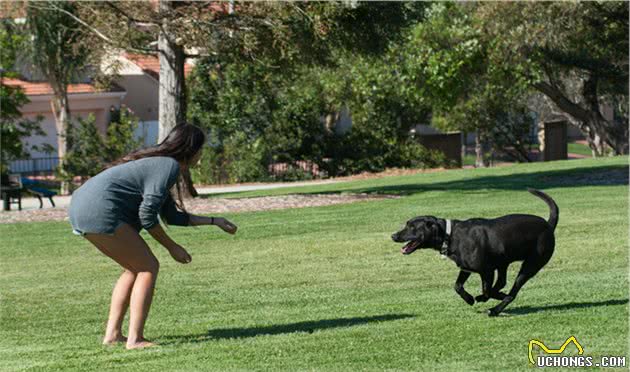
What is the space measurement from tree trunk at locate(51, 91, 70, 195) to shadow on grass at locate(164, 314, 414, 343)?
23405 millimetres

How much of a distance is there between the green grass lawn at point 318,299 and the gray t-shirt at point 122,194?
0.96 metres

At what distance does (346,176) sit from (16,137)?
10.2 metres

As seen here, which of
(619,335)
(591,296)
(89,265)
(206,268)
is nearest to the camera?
(619,335)

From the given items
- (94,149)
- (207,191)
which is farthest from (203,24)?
(94,149)

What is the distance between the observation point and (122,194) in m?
7.99

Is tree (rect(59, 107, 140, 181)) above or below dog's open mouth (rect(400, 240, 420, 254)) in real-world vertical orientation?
above

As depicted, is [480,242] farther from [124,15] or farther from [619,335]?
[124,15]

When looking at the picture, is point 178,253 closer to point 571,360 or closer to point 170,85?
point 571,360

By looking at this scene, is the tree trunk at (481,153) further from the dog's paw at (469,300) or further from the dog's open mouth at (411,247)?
the dog's open mouth at (411,247)

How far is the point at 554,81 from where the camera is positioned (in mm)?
38906

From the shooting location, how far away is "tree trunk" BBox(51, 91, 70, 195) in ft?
107

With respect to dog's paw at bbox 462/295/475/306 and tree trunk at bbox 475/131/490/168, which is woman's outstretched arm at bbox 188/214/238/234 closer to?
dog's paw at bbox 462/295/475/306

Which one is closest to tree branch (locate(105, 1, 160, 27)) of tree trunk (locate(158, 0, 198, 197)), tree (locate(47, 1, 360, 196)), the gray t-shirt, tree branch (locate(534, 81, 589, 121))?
tree (locate(47, 1, 360, 196))

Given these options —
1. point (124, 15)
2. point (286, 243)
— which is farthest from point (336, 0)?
point (286, 243)
